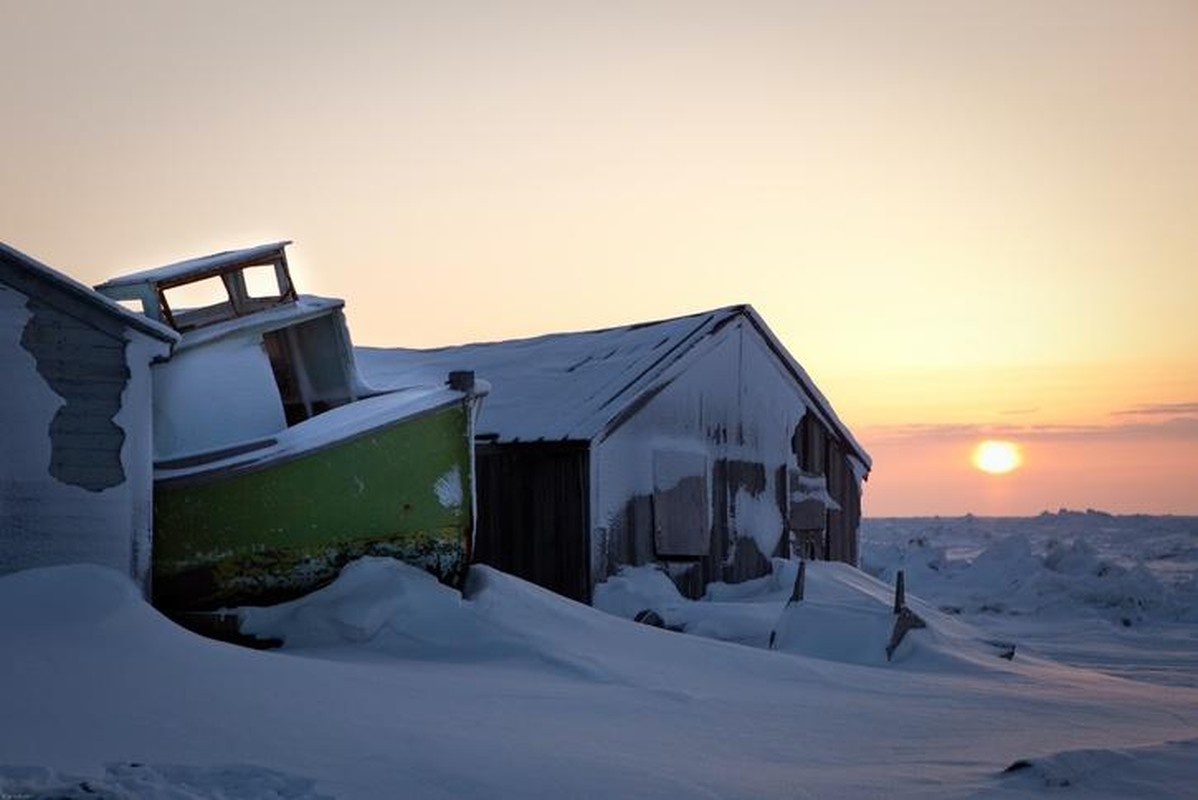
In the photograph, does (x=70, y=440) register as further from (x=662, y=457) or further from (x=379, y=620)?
(x=662, y=457)

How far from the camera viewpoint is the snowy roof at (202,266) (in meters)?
12.2

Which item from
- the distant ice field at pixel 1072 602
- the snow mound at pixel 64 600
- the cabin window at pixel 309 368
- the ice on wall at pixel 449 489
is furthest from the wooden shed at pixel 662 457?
the snow mound at pixel 64 600

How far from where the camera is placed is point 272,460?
1108 cm

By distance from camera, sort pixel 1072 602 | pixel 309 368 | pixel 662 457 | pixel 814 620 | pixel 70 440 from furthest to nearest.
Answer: pixel 1072 602, pixel 662 457, pixel 309 368, pixel 814 620, pixel 70 440

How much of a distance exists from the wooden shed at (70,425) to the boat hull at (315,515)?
1.69 feet

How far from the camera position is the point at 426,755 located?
21.4 ft

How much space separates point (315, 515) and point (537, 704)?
12.2 ft

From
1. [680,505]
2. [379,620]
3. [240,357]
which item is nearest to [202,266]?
[240,357]

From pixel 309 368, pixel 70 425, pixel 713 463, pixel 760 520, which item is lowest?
pixel 760 520

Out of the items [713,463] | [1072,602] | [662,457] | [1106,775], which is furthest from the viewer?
[1072,602]

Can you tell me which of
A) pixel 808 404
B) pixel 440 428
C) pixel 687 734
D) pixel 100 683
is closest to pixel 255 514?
pixel 440 428

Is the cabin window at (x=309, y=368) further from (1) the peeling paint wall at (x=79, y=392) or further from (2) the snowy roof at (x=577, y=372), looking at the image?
(1) the peeling paint wall at (x=79, y=392)

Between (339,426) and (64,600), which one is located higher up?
(339,426)

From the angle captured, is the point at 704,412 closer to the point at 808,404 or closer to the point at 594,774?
the point at 808,404
